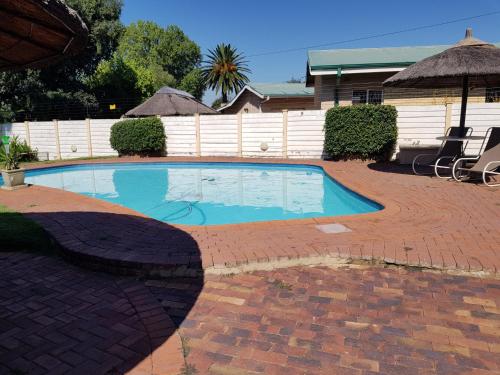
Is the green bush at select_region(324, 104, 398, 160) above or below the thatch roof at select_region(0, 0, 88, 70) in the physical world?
below

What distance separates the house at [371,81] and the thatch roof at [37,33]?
13.5m

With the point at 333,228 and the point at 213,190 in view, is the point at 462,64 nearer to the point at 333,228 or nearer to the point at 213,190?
the point at 333,228

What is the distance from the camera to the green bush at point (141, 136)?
16.5 m

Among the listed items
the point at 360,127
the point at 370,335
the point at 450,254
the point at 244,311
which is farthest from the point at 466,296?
the point at 360,127

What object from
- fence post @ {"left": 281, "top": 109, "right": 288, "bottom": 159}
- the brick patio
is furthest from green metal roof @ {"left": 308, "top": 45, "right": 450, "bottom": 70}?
the brick patio

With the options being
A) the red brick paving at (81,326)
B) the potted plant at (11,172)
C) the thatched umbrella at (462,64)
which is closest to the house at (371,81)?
the thatched umbrella at (462,64)

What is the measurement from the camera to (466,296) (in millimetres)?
3291

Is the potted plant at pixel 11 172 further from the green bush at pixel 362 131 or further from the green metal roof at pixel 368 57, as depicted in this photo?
the green metal roof at pixel 368 57

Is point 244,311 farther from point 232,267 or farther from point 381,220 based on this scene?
point 381,220

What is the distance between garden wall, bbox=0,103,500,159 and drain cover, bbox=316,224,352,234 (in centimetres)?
894

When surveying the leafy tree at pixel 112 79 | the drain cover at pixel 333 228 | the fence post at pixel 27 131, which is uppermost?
the leafy tree at pixel 112 79

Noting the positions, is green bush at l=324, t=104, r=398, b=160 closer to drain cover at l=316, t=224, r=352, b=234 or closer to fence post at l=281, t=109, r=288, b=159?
fence post at l=281, t=109, r=288, b=159

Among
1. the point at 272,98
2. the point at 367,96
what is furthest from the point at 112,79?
the point at 367,96

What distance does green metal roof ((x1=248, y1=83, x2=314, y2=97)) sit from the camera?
26297mm
